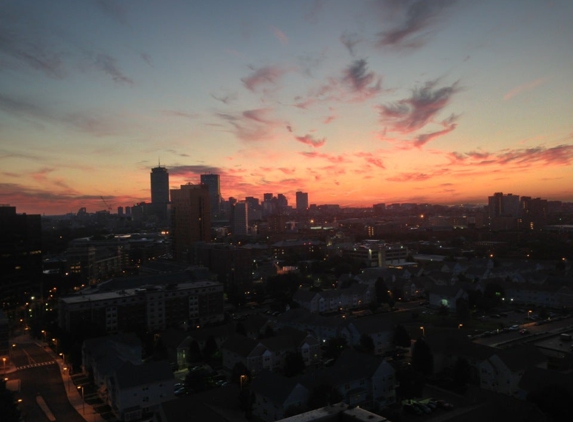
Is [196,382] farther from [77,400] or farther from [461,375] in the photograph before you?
[461,375]

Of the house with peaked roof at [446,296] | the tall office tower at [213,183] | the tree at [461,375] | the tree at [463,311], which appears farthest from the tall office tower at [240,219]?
the tree at [461,375]

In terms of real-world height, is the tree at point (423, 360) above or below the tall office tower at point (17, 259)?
below

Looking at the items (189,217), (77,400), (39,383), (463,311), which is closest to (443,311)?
(463,311)

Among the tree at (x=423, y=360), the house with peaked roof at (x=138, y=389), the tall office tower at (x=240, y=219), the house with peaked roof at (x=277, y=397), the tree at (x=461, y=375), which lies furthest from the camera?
the tall office tower at (x=240, y=219)

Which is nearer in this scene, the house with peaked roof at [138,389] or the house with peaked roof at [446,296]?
the house with peaked roof at [138,389]

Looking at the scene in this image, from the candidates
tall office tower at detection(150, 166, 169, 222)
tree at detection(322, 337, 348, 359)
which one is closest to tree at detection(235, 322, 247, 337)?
tree at detection(322, 337, 348, 359)

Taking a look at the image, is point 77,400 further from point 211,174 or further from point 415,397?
point 211,174

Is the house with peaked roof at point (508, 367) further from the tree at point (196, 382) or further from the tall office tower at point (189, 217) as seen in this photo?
the tall office tower at point (189, 217)
